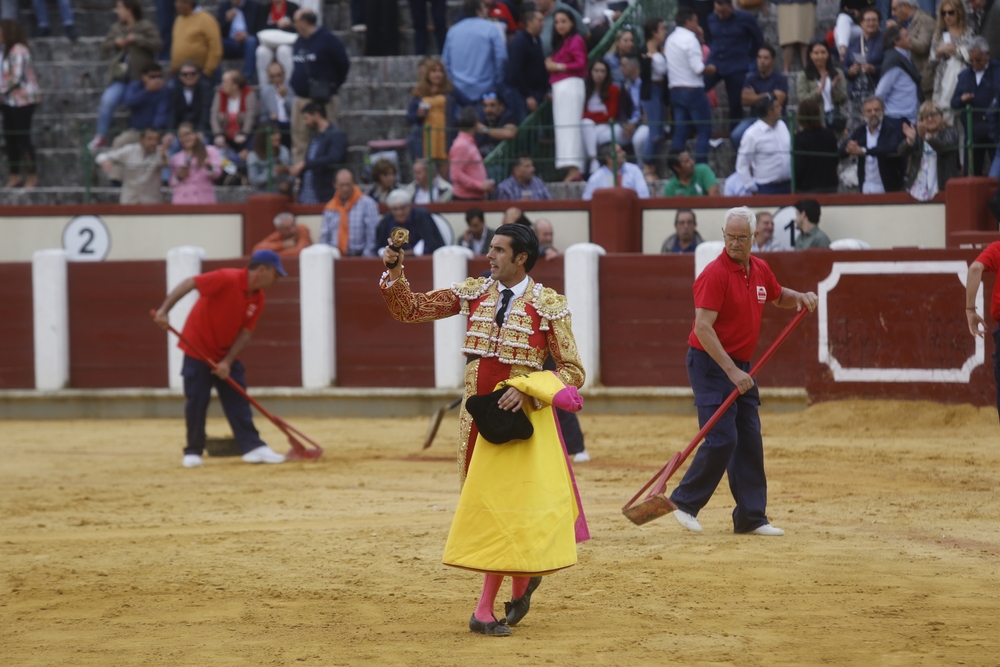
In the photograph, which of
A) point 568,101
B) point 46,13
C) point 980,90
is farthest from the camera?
point 46,13

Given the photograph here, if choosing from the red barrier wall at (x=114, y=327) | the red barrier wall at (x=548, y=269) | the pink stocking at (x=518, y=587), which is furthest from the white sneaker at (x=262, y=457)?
the pink stocking at (x=518, y=587)

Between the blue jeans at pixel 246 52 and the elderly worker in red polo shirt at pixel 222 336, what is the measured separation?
663cm

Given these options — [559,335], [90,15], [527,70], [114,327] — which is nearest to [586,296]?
[527,70]

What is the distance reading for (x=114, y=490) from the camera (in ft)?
28.7

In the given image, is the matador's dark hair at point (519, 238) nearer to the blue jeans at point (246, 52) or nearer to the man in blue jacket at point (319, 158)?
the man in blue jacket at point (319, 158)

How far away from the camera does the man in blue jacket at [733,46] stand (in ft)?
44.8

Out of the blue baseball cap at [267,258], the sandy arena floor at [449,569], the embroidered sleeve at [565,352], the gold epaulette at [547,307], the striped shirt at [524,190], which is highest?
the striped shirt at [524,190]

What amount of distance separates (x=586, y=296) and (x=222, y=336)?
366cm

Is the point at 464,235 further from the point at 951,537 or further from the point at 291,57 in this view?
the point at 951,537

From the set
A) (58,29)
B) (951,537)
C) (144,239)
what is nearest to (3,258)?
(144,239)

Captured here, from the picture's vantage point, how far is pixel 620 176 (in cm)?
1333

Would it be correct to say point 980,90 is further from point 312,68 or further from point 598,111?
point 312,68

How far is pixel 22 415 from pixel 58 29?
23.3 ft

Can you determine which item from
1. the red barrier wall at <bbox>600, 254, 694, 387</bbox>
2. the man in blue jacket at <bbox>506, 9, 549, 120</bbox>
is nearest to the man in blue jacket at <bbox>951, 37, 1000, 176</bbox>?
the red barrier wall at <bbox>600, 254, 694, 387</bbox>
